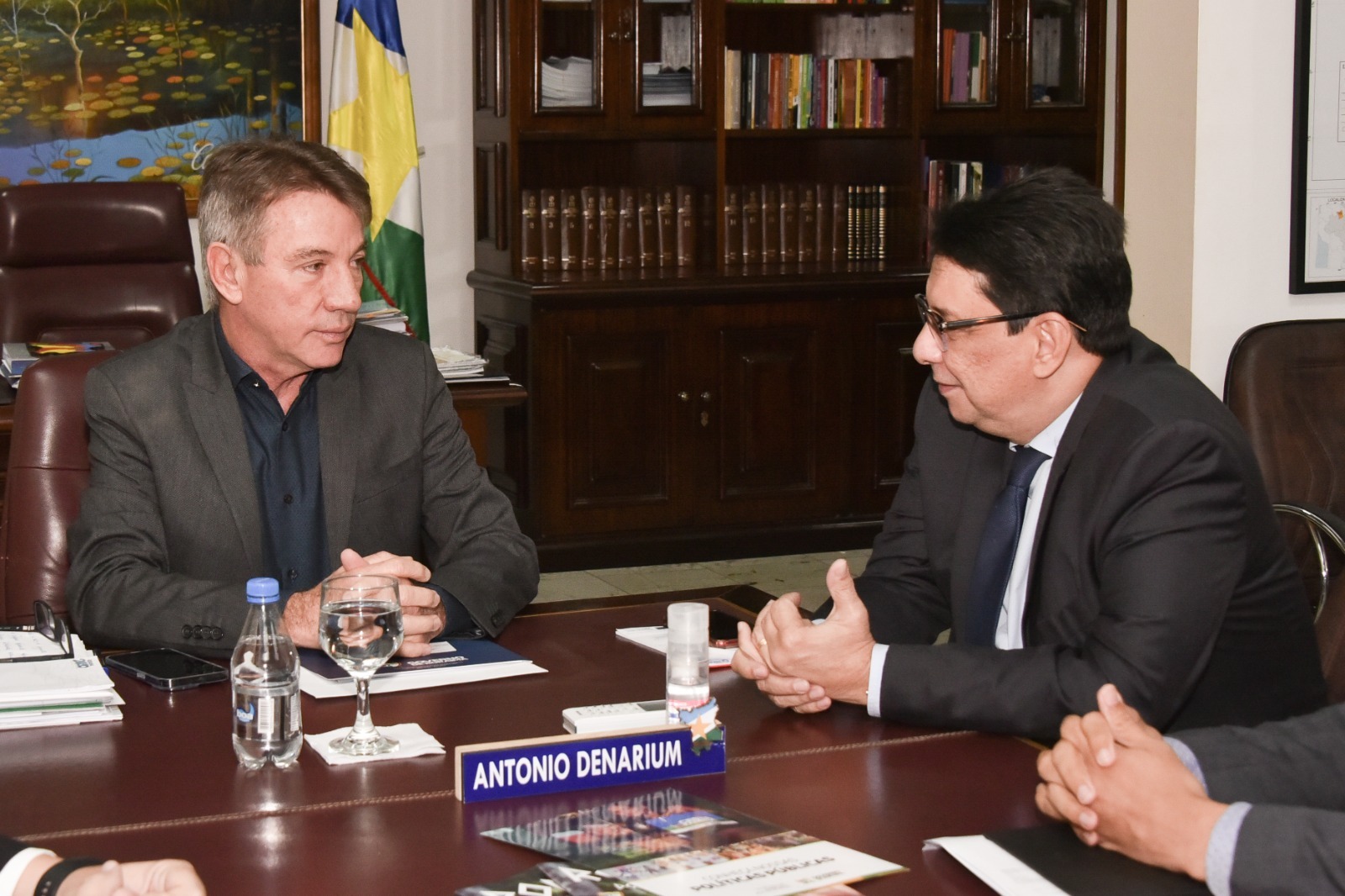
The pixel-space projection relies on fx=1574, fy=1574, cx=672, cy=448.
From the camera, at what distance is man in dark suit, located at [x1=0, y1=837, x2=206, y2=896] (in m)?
1.20

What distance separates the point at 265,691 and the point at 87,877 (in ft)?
1.08

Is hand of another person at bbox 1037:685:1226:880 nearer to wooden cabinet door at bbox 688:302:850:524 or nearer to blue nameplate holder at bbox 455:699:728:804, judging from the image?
blue nameplate holder at bbox 455:699:728:804

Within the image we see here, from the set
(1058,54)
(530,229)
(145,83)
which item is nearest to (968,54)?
(1058,54)

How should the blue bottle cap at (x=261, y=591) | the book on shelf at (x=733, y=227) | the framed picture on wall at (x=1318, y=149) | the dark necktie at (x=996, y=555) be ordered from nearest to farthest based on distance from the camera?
the blue bottle cap at (x=261, y=591) → the dark necktie at (x=996, y=555) → the framed picture on wall at (x=1318, y=149) → the book on shelf at (x=733, y=227)

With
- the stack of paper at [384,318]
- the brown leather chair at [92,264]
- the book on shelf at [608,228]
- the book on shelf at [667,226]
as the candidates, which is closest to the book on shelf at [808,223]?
the book on shelf at [667,226]

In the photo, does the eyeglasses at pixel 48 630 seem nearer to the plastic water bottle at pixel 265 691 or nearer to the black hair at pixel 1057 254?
the plastic water bottle at pixel 265 691

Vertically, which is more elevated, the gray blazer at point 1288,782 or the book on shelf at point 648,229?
the book on shelf at point 648,229

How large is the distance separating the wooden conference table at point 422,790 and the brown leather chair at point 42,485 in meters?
0.54

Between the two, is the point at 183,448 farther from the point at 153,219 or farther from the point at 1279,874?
the point at 153,219

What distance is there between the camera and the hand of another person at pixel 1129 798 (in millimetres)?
1322

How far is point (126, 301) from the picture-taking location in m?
4.37

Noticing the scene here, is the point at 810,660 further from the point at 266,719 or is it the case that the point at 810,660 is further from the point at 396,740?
the point at 266,719

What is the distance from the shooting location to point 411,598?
6.42ft

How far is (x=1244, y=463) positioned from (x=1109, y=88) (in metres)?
4.62
